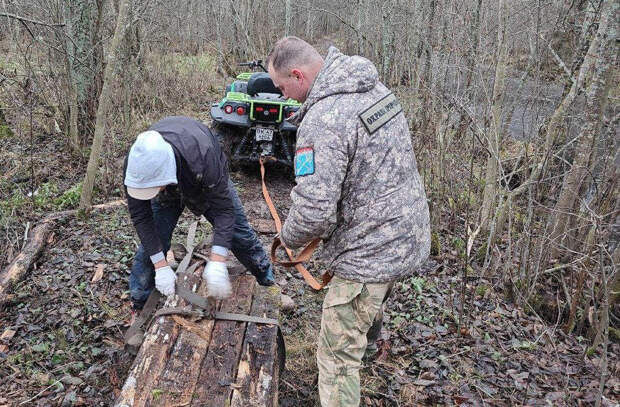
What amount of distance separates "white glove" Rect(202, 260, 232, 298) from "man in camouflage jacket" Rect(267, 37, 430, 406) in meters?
0.57

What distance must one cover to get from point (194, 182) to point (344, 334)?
50.5 inches

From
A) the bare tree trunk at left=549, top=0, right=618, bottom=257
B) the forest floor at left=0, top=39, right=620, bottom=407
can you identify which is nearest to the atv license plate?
the forest floor at left=0, top=39, right=620, bottom=407

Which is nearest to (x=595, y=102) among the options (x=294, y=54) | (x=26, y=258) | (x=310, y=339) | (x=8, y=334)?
(x=294, y=54)

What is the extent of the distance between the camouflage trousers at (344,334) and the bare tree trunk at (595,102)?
2.06m

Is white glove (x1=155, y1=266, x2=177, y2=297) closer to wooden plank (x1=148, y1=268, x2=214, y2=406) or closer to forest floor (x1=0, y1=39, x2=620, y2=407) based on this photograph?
wooden plank (x1=148, y1=268, x2=214, y2=406)

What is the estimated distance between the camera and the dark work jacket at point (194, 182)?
8.48ft

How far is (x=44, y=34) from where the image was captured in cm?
698

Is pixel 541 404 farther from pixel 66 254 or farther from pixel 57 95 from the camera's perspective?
pixel 57 95

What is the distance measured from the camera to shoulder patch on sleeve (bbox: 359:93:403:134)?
2123 millimetres

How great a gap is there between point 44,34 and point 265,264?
6.10 meters

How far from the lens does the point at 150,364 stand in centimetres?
240

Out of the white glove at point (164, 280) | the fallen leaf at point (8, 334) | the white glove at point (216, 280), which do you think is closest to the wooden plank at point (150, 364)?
the white glove at point (164, 280)

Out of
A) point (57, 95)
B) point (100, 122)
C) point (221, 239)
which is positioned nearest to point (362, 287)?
point (221, 239)

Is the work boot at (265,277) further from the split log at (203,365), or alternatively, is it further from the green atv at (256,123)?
the green atv at (256,123)
